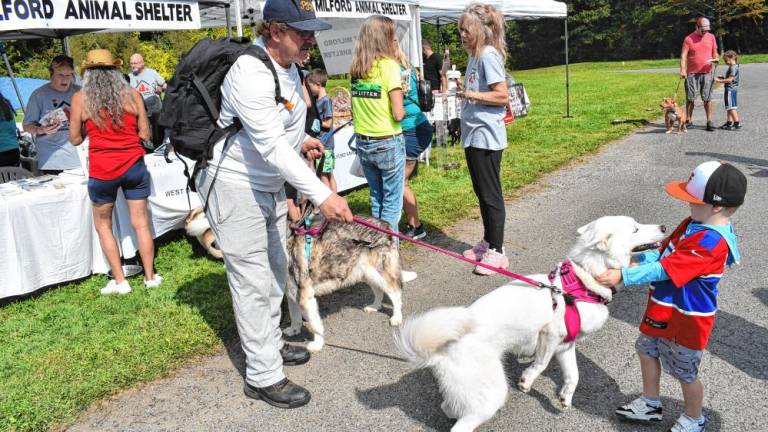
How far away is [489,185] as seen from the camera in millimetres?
4707

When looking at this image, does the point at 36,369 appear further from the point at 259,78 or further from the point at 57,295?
the point at 259,78

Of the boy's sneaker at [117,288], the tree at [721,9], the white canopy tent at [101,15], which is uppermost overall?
the tree at [721,9]

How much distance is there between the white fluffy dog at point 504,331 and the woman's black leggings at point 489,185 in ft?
5.73

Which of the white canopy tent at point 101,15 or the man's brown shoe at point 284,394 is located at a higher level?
the white canopy tent at point 101,15

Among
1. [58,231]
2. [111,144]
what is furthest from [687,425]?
[58,231]

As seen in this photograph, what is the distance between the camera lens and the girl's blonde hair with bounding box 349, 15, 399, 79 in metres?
4.53

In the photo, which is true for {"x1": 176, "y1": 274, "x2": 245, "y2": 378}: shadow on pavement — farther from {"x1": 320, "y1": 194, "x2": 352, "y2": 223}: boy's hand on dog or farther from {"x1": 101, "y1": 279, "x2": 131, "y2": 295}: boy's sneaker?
{"x1": 320, "y1": 194, "x2": 352, "y2": 223}: boy's hand on dog

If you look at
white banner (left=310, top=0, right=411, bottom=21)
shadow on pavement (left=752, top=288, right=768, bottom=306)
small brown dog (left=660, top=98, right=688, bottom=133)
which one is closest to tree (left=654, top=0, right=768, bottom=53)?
small brown dog (left=660, top=98, right=688, bottom=133)

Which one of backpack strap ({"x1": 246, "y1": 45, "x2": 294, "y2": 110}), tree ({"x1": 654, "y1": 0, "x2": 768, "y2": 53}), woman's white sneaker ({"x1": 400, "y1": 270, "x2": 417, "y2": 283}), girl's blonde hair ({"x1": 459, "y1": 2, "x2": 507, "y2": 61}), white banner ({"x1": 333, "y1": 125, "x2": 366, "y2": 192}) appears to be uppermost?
tree ({"x1": 654, "y1": 0, "x2": 768, "y2": 53})

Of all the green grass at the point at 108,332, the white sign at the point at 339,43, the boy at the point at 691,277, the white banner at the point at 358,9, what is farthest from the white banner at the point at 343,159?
the boy at the point at 691,277

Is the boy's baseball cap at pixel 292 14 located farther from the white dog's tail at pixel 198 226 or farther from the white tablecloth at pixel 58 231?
the white tablecloth at pixel 58 231

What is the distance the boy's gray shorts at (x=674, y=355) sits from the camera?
2.54 meters

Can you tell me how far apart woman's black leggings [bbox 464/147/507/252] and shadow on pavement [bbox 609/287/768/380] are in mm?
1117

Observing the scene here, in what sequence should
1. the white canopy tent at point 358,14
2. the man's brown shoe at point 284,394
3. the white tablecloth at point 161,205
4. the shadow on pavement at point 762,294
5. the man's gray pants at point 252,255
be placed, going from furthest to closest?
the white canopy tent at point 358,14, the white tablecloth at point 161,205, the shadow on pavement at point 762,294, the man's brown shoe at point 284,394, the man's gray pants at point 252,255
